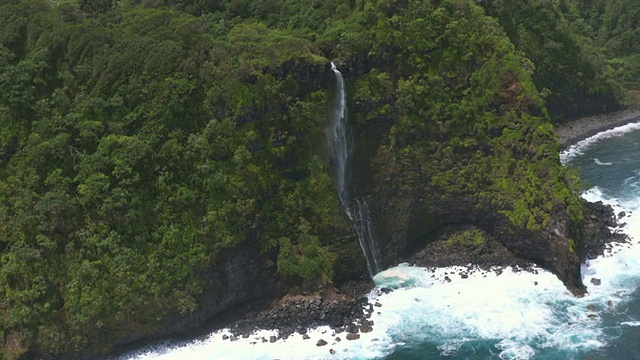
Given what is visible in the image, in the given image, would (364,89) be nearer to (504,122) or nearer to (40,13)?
(504,122)

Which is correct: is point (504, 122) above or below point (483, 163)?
above

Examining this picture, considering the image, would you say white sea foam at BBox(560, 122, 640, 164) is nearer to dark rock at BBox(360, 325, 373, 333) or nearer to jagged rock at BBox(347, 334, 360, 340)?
dark rock at BBox(360, 325, 373, 333)

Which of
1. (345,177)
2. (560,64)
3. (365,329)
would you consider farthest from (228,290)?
(560,64)

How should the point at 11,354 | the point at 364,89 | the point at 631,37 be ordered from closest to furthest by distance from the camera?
the point at 11,354 → the point at 364,89 → the point at 631,37

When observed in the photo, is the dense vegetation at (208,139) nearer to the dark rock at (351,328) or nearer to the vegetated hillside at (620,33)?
the dark rock at (351,328)

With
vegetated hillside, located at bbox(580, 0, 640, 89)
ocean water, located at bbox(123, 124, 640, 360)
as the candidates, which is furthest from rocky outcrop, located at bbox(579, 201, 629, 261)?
vegetated hillside, located at bbox(580, 0, 640, 89)

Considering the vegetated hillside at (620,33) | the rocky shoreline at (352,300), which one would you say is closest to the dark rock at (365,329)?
the rocky shoreline at (352,300)

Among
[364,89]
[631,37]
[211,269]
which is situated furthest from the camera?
[631,37]

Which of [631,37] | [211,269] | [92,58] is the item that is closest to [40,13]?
[92,58]
